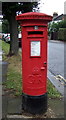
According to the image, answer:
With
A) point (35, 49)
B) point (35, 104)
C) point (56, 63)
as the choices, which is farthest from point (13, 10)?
point (35, 104)

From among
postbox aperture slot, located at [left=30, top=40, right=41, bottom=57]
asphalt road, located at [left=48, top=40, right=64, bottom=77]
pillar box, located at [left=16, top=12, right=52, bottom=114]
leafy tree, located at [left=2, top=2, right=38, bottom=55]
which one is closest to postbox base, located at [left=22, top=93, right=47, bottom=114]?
pillar box, located at [left=16, top=12, right=52, bottom=114]

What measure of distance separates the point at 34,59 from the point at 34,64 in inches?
3.8

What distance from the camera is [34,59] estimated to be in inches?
159

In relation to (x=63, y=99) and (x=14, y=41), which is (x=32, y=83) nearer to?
(x=63, y=99)

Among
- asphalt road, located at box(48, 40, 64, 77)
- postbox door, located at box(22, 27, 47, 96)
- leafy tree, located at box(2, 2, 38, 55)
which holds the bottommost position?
asphalt road, located at box(48, 40, 64, 77)

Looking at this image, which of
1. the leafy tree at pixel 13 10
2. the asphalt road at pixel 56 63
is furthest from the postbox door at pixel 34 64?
the leafy tree at pixel 13 10

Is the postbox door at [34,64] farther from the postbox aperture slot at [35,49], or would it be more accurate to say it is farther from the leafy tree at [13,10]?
the leafy tree at [13,10]

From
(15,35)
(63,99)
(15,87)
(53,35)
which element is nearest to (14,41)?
(15,35)

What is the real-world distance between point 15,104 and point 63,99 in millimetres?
1205

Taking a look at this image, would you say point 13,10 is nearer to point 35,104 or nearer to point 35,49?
point 35,49

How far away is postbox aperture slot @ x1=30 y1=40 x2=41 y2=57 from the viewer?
4000 millimetres

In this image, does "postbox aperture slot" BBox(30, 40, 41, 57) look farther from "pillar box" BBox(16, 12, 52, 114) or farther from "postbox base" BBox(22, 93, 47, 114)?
"postbox base" BBox(22, 93, 47, 114)

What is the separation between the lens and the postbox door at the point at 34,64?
4023 mm

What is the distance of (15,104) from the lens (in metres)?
4.61
